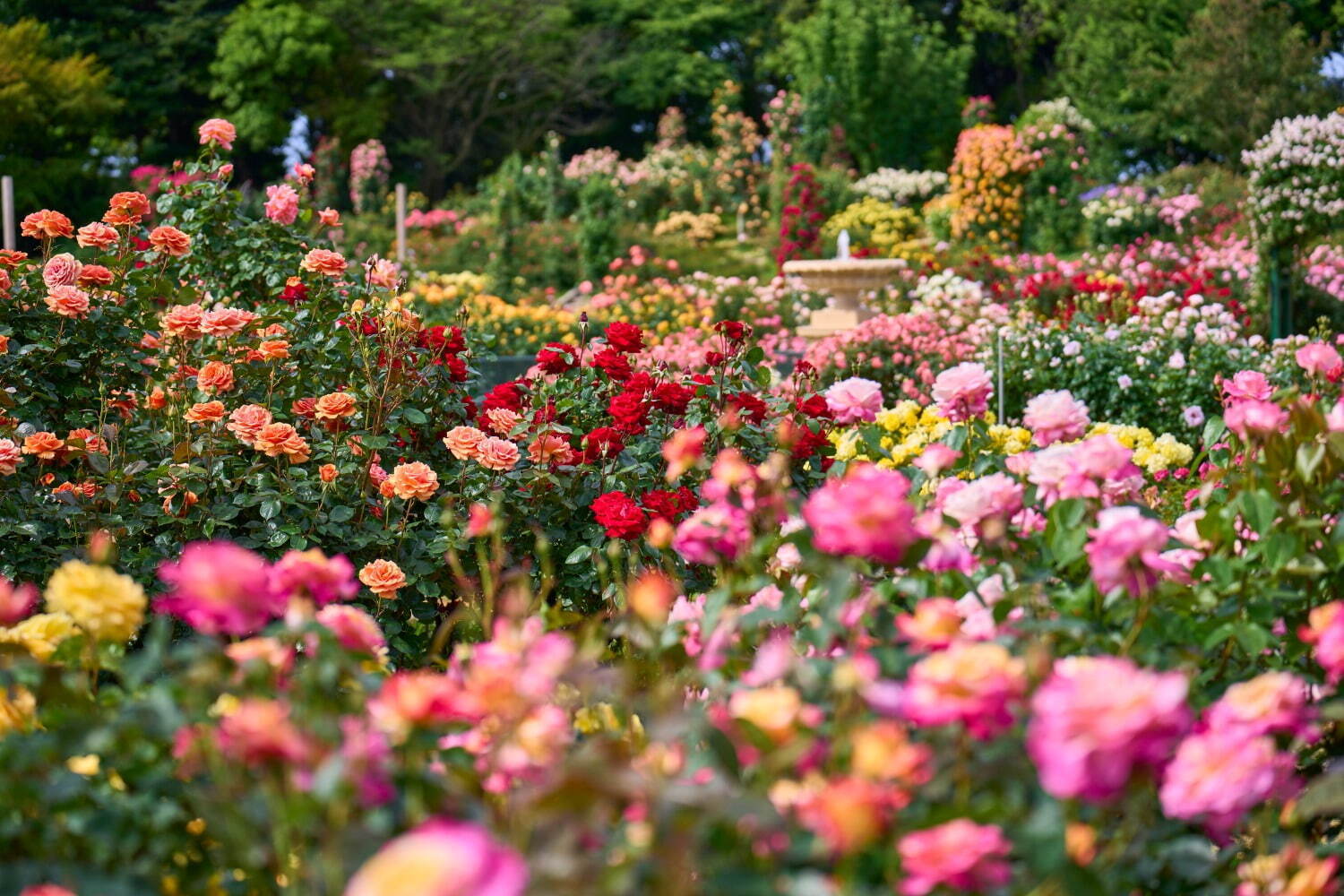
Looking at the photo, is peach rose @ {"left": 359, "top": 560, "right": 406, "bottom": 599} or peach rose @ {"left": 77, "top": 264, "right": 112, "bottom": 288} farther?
peach rose @ {"left": 77, "top": 264, "right": 112, "bottom": 288}

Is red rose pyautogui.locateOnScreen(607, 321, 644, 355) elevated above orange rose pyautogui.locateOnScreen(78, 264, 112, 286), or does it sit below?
below

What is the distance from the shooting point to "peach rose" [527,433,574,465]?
2854 millimetres

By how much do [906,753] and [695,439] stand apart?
0.83m

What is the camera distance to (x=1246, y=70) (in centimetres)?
1479

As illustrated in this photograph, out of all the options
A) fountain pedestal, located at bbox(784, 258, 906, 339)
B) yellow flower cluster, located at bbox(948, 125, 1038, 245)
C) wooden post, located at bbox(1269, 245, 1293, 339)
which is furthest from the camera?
yellow flower cluster, located at bbox(948, 125, 1038, 245)

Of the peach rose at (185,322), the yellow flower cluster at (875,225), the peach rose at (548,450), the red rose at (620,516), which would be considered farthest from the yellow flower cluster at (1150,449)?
the yellow flower cluster at (875,225)

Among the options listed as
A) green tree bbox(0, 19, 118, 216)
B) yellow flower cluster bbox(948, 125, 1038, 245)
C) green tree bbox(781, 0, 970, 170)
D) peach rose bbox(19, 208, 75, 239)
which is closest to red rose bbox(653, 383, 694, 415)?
peach rose bbox(19, 208, 75, 239)

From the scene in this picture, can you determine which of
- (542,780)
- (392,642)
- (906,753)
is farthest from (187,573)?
(392,642)

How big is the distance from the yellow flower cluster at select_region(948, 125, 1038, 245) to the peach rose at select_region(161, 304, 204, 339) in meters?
12.4

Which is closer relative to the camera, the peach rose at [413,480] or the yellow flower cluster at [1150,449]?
the peach rose at [413,480]

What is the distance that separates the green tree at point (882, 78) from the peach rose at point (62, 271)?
48.1ft

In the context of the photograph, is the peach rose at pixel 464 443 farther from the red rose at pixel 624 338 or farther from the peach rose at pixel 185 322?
the peach rose at pixel 185 322

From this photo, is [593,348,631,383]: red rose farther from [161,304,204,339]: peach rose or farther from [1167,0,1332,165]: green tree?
[1167,0,1332,165]: green tree

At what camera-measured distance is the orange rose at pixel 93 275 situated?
9.48 ft
